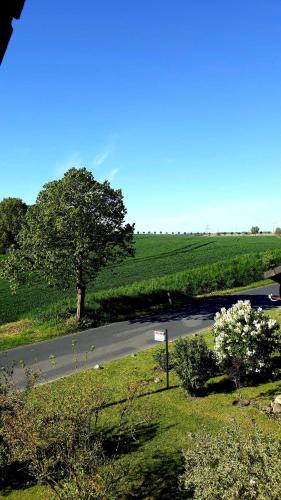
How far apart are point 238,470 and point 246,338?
32.1ft

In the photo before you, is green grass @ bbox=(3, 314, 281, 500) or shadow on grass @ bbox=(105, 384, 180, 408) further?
shadow on grass @ bbox=(105, 384, 180, 408)

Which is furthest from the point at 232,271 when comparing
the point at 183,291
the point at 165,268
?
the point at 165,268

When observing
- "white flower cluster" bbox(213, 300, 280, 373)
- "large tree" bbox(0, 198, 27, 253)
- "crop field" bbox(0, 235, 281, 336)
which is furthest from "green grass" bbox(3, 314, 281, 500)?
"large tree" bbox(0, 198, 27, 253)

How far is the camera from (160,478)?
11445mm

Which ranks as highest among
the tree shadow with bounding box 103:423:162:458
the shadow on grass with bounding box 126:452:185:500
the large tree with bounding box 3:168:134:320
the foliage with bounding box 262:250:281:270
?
the large tree with bounding box 3:168:134:320

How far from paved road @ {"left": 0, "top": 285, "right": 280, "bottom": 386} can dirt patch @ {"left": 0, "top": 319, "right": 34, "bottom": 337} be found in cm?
329

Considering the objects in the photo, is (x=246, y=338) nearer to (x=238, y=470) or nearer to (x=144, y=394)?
(x=144, y=394)

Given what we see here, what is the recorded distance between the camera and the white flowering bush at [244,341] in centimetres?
1639

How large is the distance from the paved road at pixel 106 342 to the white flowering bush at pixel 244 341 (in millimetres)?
6509

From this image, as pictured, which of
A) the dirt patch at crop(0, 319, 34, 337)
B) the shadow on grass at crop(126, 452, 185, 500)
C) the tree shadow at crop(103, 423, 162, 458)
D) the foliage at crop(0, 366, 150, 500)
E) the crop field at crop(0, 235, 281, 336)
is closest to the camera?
the foliage at crop(0, 366, 150, 500)

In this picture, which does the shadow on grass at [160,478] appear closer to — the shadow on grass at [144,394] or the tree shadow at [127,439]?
the tree shadow at [127,439]

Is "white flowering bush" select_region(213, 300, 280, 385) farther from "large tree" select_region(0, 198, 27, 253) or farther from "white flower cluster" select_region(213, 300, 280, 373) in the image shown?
"large tree" select_region(0, 198, 27, 253)

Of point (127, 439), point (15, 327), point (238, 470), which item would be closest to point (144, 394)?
point (127, 439)

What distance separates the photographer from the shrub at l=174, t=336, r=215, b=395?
16.2 m
